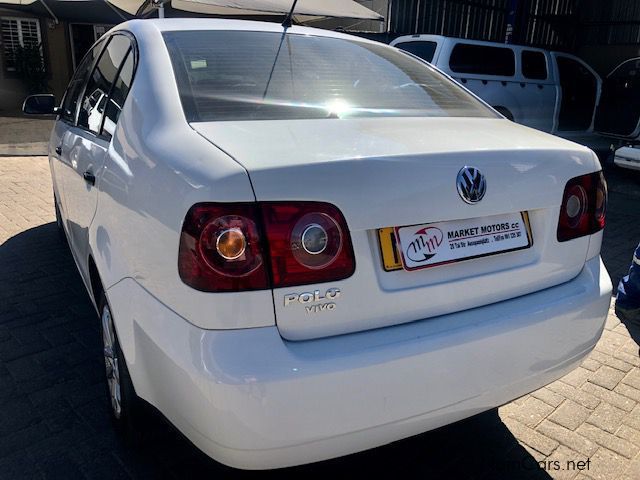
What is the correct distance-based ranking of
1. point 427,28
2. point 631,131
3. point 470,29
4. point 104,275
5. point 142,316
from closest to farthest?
point 142,316 → point 104,275 → point 631,131 → point 427,28 → point 470,29

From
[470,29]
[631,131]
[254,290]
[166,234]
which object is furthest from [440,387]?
[470,29]

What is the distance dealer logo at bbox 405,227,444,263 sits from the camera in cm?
163

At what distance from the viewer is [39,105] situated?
3.79m

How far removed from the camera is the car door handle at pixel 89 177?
7.44ft

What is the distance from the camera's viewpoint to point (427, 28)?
532 inches

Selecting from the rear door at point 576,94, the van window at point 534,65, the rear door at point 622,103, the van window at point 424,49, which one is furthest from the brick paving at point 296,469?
the rear door at point 576,94

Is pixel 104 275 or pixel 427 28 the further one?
pixel 427 28

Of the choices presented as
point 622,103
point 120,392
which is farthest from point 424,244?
point 622,103

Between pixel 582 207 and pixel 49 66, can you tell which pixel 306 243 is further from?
pixel 49 66

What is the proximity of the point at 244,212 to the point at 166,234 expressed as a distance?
263 mm

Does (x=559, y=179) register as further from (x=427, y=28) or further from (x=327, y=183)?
(x=427, y=28)

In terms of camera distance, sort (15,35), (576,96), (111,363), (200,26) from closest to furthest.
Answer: (111,363)
(200,26)
(576,96)
(15,35)

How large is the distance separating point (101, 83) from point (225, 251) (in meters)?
1.73

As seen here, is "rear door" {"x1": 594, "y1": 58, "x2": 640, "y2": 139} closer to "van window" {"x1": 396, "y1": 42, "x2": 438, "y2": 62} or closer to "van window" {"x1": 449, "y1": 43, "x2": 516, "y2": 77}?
"van window" {"x1": 449, "y1": 43, "x2": 516, "y2": 77}
